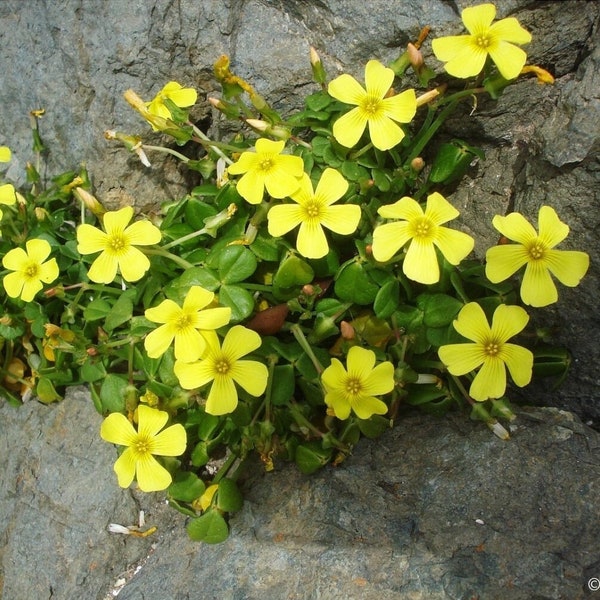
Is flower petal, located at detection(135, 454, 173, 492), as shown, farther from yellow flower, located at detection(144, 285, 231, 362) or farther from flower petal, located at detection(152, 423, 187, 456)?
yellow flower, located at detection(144, 285, 231, 362)

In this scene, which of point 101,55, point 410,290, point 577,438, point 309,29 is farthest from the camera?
point 101,55

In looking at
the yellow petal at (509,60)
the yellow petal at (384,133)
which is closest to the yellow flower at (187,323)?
the yellow petal at (384,133)

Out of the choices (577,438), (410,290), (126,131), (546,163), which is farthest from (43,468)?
(546,163)

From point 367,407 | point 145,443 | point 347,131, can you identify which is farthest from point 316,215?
point 145,443

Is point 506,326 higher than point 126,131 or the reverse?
the reverse

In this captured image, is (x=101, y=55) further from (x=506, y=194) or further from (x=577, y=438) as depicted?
(x=577, y=438)

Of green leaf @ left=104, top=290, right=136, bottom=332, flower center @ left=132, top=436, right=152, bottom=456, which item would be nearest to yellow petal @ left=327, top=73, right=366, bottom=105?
green leaf @ left=104, top=290, right=136, bottom=332

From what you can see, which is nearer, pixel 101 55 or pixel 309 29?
pixel 309 29

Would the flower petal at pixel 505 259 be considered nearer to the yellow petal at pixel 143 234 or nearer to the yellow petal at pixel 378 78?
the yellow petal at pixel 378 78
